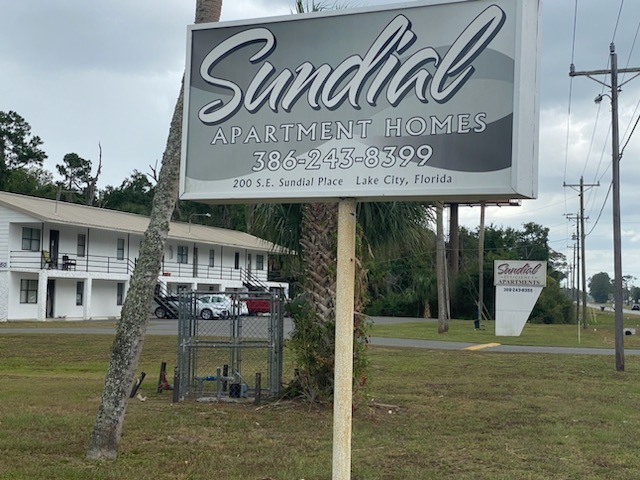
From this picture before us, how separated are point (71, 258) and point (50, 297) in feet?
7.63

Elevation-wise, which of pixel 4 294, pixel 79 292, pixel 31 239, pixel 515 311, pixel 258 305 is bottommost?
pixel 515 311

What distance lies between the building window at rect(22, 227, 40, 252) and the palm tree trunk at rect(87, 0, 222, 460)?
3414 cm

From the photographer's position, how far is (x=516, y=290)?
34.4 meters

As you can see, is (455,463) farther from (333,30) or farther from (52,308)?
(52,308)

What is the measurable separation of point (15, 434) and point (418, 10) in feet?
20.4

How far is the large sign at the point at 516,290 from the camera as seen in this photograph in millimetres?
33844

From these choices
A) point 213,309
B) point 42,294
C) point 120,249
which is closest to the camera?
point 42,294

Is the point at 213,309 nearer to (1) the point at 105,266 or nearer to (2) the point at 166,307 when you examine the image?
(2) the point at 166,307

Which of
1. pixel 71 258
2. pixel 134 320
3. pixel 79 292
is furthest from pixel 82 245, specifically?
pixel 134 320

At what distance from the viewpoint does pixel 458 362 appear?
773 inches

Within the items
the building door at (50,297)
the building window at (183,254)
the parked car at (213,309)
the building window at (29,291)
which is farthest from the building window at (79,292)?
the building window at (183,254)

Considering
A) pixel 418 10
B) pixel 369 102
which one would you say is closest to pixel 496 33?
pixel 418 10

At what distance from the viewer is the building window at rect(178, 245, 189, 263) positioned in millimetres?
50969

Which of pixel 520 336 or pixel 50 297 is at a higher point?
pixel 50 297
